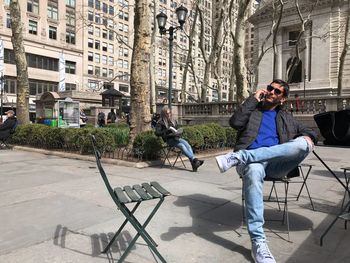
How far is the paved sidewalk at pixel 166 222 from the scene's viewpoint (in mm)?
3596

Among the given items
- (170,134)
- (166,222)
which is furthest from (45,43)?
(166,222)

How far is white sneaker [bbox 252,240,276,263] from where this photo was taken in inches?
129

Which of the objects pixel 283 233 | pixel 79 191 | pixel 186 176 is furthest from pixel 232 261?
pixel 186 176

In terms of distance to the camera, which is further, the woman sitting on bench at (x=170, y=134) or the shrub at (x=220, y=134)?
the shrub at (x=220, y=134)

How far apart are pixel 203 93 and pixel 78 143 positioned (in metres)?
21.0

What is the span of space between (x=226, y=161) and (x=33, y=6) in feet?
219

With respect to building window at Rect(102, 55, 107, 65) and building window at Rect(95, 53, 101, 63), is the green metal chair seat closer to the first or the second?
building window at Rect(95, 53, 101, 63)

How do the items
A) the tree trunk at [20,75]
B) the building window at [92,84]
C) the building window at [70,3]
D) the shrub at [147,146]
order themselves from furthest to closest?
the building window at [92,84]
the building window at [70,3]
the tree trunk at [20,75]
the shrub at [147,146]

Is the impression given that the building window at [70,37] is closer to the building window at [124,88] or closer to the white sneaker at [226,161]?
the building window at [124,88]

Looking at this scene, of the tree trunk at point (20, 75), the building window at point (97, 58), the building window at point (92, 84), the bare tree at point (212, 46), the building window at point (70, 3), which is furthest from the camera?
the building window at point (97, 58)

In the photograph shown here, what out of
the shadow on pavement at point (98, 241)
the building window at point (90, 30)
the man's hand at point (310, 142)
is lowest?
the shadow on pavement at point (98, 241)

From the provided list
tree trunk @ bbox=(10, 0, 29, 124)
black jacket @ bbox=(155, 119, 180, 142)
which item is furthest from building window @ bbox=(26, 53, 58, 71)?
black jacket @ bbox=(155, 119, 180, 142)

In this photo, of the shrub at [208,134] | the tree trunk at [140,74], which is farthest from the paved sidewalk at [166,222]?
the shrub at [208,134]

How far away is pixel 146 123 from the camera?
35.6 ft
